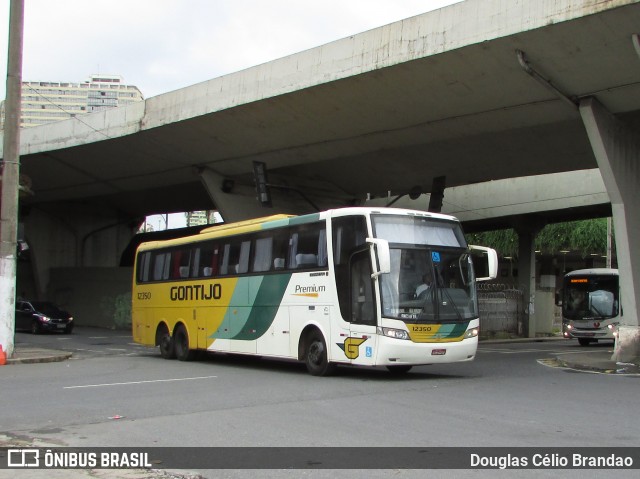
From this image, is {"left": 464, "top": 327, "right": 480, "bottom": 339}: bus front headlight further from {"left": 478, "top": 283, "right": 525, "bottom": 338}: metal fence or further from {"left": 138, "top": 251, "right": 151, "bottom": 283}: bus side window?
{"left": 478, "top": 283, "right": 525, "bottom": 338}: metal fence

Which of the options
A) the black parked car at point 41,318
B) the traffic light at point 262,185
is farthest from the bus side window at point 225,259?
the black parked car at point 41,318

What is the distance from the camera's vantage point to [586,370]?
1797cm

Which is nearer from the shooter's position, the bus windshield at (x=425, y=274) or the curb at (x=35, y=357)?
the bus windshield at (x=425, y=274)

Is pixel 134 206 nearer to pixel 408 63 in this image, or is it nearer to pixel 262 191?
pixel 262 191

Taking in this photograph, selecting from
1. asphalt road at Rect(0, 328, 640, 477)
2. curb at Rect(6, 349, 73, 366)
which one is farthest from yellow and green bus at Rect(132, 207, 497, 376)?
curb at Rect(6, 349, 73, 366)

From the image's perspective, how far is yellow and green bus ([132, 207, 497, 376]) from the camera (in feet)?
45.3

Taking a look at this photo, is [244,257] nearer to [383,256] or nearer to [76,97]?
[383,256]

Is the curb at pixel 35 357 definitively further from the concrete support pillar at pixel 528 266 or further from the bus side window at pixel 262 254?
the concrete support pillar at pixel 528 266

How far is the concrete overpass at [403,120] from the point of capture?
59.2 feet

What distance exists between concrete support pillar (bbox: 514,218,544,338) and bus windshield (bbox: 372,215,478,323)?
88.9 feet

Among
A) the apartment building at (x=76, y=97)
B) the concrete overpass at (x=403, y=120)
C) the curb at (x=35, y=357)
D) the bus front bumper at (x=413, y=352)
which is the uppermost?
the apartment building at (x=76, y=97)

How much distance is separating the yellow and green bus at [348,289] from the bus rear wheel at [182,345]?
1746 mm

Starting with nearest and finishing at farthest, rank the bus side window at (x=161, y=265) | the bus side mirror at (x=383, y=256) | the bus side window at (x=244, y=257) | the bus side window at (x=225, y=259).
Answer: the bus side mirror at (x=383, y=256) → the bus side window at (x=244, y=257) → the bus side window at (x=225, y=259) → the bus side window at (x=161, y=265)

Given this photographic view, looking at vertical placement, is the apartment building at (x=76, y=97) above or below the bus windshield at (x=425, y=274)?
above
